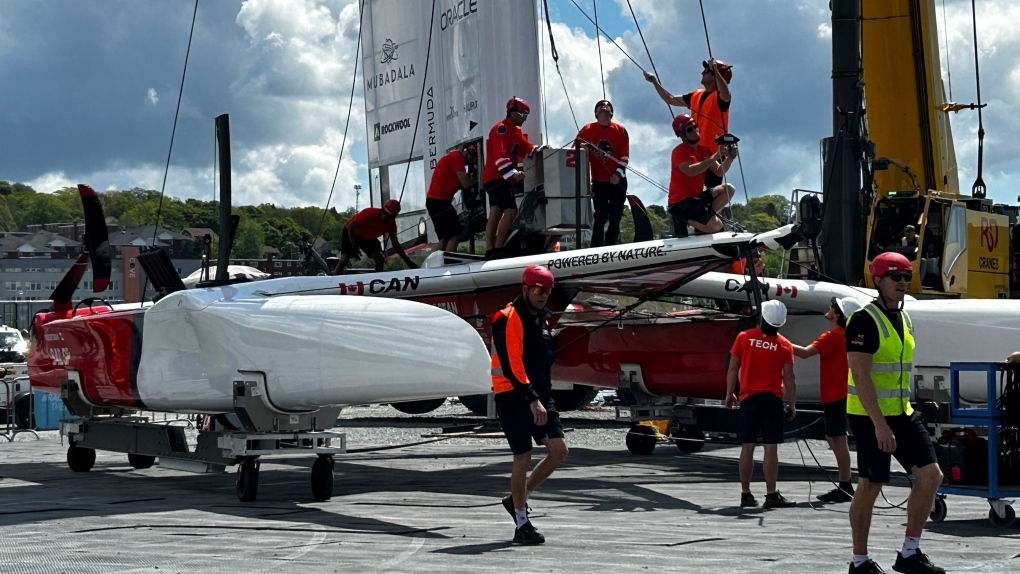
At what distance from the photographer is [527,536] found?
27.2ft

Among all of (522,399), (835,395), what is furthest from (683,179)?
(522,399)

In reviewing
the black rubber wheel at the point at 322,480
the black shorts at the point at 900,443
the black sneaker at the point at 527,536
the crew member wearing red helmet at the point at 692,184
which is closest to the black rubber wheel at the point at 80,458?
the black rubber wheel at the point at 322,480

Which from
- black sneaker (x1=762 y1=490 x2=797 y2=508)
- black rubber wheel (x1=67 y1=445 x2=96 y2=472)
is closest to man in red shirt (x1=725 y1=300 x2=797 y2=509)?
black sneaker (x1=762 y1=490 x2=797 y2=508)

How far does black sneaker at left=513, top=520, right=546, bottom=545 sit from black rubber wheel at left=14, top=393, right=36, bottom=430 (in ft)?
52.3

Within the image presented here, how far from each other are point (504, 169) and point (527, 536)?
619cm

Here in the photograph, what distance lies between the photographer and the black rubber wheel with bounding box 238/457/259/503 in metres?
11.0

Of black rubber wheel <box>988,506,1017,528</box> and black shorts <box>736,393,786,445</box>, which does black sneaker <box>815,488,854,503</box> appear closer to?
black shorts <box>736,393,786,445</box>

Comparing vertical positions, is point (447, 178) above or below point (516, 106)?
below

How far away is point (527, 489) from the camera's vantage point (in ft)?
28.0

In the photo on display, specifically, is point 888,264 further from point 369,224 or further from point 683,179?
point 369,224

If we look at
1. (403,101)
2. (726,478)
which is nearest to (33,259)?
(403,101)

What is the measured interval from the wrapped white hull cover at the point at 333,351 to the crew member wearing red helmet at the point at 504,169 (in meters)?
3.37

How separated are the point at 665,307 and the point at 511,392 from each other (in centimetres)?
898

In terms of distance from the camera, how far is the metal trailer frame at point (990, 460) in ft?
29.5
